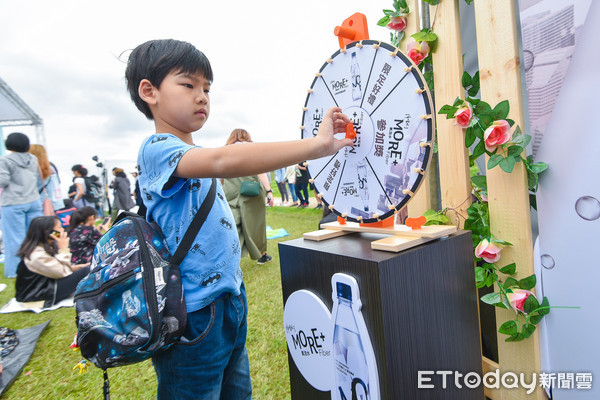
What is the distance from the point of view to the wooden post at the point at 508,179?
1097 mm

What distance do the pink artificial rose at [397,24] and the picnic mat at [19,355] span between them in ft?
8.88

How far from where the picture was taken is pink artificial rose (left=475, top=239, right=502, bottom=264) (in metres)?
1.15

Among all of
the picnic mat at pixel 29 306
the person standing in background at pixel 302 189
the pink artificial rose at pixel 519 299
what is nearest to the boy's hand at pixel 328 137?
the pink artificial rose at pixel 519 299

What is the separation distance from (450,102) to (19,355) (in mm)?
2853

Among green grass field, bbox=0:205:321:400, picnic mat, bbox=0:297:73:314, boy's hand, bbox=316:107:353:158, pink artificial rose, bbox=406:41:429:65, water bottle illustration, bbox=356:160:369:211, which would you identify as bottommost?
green grass field, bbox=0:205:321:400

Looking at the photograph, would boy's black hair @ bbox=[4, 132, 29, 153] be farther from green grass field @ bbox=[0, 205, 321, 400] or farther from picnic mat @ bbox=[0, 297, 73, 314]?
green grass field @ bbox=[0, 205, 321, 400]

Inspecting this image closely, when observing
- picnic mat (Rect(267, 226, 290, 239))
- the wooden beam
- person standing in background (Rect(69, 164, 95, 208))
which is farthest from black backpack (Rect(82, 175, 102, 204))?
the wooden beam

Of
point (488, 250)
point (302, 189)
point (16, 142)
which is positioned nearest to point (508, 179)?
point (488, 250)

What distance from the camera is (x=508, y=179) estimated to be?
114 centimetres

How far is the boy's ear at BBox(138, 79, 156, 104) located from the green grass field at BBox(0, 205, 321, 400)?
1406 mm

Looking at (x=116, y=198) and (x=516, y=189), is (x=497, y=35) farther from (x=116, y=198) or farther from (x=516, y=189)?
(x=116, y=198)

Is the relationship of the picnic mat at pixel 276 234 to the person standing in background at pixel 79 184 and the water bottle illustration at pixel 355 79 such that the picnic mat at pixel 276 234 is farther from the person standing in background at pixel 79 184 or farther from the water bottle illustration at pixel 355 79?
the water bottle illustration at pixel 355 79

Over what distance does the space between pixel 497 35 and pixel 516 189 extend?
1.67ft

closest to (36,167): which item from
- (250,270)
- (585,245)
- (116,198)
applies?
(250,270)
